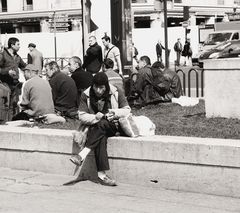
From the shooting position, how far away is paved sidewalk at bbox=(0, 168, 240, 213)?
6258 mm

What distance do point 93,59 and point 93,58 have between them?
21 mm

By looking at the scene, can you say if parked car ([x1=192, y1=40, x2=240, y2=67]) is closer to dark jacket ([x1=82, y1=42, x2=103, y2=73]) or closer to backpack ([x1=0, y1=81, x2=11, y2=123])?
dark jacket ([x1=82, y1=42, x2=103, y2=73])

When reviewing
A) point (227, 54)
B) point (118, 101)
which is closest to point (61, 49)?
point (227, 54)

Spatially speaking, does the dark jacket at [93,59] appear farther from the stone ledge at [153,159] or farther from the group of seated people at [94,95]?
the stone ledge at [153,159]

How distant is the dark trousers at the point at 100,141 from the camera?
726 centimetres

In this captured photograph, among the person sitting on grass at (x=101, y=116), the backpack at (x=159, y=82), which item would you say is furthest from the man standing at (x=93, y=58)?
the person sitting on grass at (x=101, y=116)

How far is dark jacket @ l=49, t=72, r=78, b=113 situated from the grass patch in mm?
458

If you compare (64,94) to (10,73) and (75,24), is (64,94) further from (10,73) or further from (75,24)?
(75,24)

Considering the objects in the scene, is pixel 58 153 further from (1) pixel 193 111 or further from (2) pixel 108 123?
(1) pixel 193 111

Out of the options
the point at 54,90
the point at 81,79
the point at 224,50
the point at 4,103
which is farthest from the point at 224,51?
the point at 4,103

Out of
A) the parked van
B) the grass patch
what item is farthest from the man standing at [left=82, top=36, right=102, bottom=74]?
the parked van

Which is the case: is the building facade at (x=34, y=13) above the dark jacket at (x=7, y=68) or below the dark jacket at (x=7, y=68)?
above

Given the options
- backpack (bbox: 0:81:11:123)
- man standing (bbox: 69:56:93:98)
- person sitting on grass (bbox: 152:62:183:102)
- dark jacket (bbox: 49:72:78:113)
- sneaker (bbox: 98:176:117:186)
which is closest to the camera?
sneaker (bbox: 98:176:117:186)

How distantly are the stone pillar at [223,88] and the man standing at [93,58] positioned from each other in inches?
148
